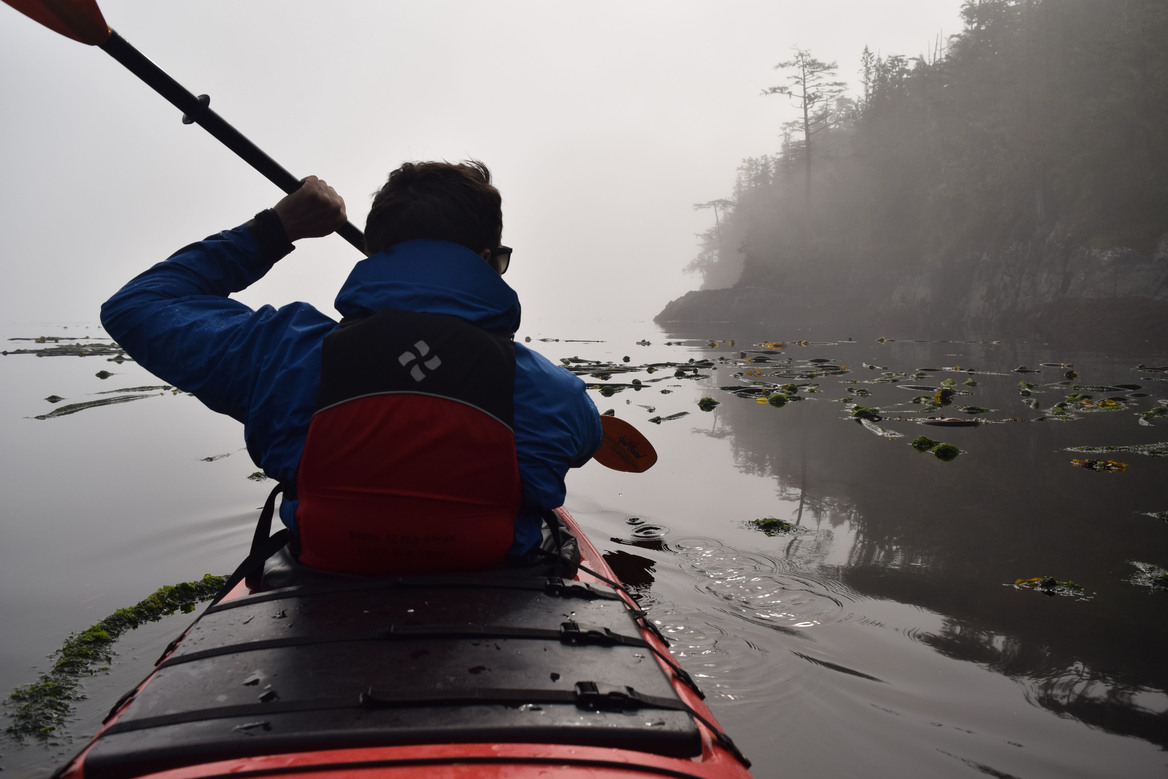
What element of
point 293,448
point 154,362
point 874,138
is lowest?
point 293,448

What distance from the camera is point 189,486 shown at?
7.05 metres

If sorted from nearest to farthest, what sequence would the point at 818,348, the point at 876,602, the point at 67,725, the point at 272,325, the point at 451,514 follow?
the point at 451,514, the point at 272,325, the point at 67,725, the point at 876,602, the point at 818,348

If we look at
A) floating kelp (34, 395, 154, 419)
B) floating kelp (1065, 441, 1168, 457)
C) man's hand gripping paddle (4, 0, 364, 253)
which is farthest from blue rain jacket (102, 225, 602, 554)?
floating kelp (34, 395, 154, 419)

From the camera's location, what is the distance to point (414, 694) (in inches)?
54.7

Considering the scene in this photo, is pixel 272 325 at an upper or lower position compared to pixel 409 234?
lower

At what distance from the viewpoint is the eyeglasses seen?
8.17 feet

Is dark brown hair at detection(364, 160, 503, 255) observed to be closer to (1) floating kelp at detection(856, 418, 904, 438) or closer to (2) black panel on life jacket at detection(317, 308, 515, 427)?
(2) black panel on life jacket at detection(317, 308, 515, 427)

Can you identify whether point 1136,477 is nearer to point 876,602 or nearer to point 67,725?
point 876,602

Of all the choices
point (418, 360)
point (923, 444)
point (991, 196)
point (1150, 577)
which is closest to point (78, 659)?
point (418, 360)

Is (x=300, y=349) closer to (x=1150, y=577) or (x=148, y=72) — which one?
(x=148, y=72)

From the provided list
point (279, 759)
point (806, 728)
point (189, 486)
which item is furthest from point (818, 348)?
point (279, 759)

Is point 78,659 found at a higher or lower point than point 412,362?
lower

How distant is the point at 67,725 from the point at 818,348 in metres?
22.8

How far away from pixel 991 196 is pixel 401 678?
4060 cm
